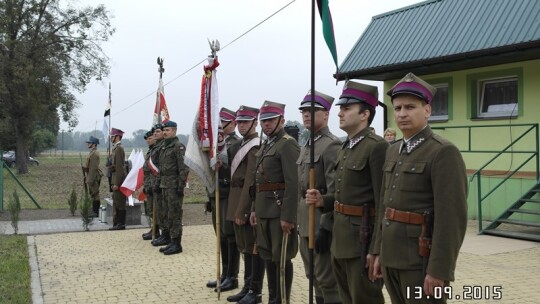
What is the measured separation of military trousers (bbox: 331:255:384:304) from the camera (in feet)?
12.9

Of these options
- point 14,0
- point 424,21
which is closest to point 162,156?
point 424,21

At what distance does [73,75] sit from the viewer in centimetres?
3753

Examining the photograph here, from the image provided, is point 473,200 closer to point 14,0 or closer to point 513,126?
point 513,126

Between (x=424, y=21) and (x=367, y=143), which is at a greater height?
(x=424, y=21)

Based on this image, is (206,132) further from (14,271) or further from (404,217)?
(404,217)

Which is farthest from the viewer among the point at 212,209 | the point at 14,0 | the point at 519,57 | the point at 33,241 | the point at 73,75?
the point at 73,75

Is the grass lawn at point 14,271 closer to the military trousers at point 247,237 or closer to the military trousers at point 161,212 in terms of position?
the military trousers at point 161,212

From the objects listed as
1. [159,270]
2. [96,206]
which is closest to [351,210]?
[159,270]

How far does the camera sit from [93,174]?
13.2 meters

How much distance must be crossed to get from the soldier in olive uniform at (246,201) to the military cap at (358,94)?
2.10m

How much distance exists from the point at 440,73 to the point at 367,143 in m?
10.1

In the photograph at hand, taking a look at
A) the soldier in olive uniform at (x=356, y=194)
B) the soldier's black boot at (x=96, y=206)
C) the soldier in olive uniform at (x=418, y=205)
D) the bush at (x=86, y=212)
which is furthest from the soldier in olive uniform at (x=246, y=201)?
the soldier's black boot at (x=96, y=206)

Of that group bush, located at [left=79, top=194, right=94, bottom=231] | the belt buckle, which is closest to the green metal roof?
bush, located at [left=79, top=194, right=94, bottom=231]

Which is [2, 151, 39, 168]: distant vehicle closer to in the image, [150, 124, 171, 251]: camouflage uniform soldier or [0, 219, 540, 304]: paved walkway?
[0, 219, 540, 304]: paved walkway
